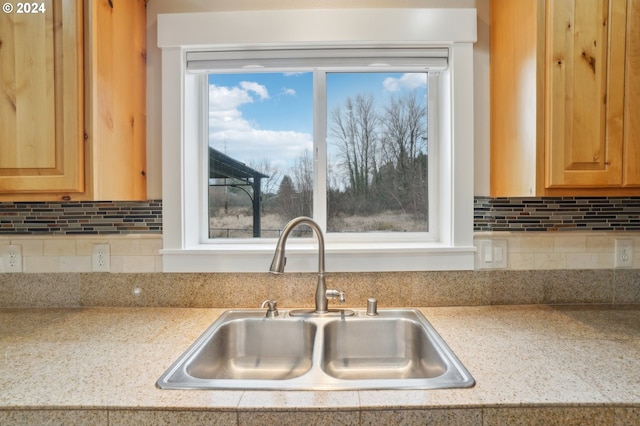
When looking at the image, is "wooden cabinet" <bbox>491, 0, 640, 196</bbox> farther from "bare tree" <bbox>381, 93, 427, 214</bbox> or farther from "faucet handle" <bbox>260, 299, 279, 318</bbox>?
"faucet handle" <bbox>260, 299, 279, 318</bbox>

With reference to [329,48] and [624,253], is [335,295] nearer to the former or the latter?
[329,48]

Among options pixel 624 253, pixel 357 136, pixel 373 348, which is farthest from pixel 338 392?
pixel 624 253

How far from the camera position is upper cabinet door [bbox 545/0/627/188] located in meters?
1.18

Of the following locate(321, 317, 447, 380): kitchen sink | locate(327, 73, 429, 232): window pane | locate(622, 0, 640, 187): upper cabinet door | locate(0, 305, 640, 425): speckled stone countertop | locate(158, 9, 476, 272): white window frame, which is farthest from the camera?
locate(327, 73, 429, 232): window pane

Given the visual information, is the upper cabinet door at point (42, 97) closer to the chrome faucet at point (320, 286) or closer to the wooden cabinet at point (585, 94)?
the chrome faucet at point (320, 286)

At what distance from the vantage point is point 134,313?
1.42 m

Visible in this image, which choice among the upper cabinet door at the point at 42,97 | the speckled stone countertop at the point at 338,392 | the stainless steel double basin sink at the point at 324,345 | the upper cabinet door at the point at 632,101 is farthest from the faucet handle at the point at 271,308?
the upper cabinet door at the point at 632,101

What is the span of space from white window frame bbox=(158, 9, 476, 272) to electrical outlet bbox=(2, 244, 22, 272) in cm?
61

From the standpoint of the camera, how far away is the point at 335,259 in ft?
4.84

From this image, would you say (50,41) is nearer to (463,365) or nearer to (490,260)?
(463,365)

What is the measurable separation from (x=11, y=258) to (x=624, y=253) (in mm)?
2493

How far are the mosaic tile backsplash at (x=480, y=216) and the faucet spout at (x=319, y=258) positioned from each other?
0.57 meters

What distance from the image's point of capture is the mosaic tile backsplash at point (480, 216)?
1495 millimetres

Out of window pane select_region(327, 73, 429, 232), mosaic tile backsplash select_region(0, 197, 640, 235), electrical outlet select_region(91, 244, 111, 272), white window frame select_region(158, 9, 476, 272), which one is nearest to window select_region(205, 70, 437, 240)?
window pane select_region(327, 73, 429, 232)
